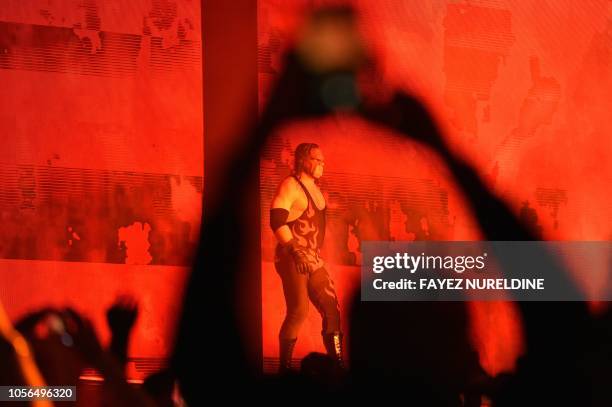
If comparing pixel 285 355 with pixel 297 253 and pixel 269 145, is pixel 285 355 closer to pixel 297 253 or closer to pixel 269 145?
pixel 297 253

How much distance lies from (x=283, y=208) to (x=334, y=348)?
732 mm

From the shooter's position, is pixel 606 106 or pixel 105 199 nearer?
pixel 105 199

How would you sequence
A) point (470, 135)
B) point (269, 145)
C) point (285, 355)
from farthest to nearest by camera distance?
1. point (470, 135)
2. point (269, 145)
3. point (285, 355)

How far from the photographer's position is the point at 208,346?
16.0ft

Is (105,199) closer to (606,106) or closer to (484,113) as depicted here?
(484,113)

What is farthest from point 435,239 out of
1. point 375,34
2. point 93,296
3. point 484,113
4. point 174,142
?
point 93,296

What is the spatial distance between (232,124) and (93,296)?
106 centimetres

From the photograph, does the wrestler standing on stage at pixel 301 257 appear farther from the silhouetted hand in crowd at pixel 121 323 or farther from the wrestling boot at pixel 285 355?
the silhouetted hand in crowd at pixel 121 323

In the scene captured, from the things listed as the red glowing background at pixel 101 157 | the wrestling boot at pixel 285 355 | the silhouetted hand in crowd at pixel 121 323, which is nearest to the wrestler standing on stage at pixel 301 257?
the wrestling boot at pixel 285 355

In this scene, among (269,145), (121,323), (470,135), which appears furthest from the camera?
(470,135)

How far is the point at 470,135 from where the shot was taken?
17.7 ft

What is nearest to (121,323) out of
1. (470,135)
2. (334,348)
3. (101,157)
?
(101,157)

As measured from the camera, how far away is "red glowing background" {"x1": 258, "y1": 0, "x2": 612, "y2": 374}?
512 cm

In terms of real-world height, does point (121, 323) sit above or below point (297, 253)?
below
